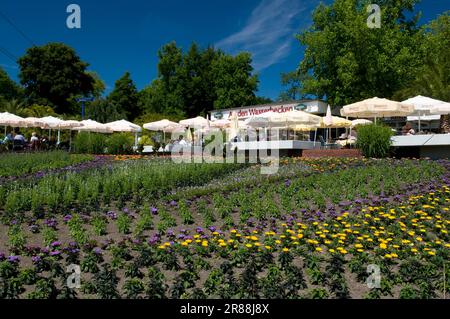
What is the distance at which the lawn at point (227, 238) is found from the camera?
176 inches

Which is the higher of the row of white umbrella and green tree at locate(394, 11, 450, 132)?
green tree at locate(394, 11, 450, 132)

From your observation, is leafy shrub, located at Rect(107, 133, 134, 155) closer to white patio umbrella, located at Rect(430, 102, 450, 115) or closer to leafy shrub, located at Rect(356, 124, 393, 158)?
leafy shrub, located at Rect(356, 124, 393, 158)

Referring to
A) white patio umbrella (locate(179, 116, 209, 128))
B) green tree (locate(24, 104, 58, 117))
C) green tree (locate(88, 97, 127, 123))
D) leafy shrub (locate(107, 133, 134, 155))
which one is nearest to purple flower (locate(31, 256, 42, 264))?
leafy shrub (locate(107, 133, 134, 155))

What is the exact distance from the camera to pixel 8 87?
55.3 m

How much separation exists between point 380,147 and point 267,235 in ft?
35.1

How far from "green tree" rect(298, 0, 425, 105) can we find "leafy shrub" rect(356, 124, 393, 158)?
13.7 m

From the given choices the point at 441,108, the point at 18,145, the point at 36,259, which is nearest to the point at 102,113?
the point at 18,145

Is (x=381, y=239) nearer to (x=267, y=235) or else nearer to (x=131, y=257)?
(x=267, y=235)

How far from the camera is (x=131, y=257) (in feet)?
17.4

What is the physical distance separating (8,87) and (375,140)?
53351 mm

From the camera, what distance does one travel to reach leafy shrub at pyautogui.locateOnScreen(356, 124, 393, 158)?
50.6 ft

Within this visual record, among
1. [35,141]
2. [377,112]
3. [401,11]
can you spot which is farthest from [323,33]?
[35,141]
